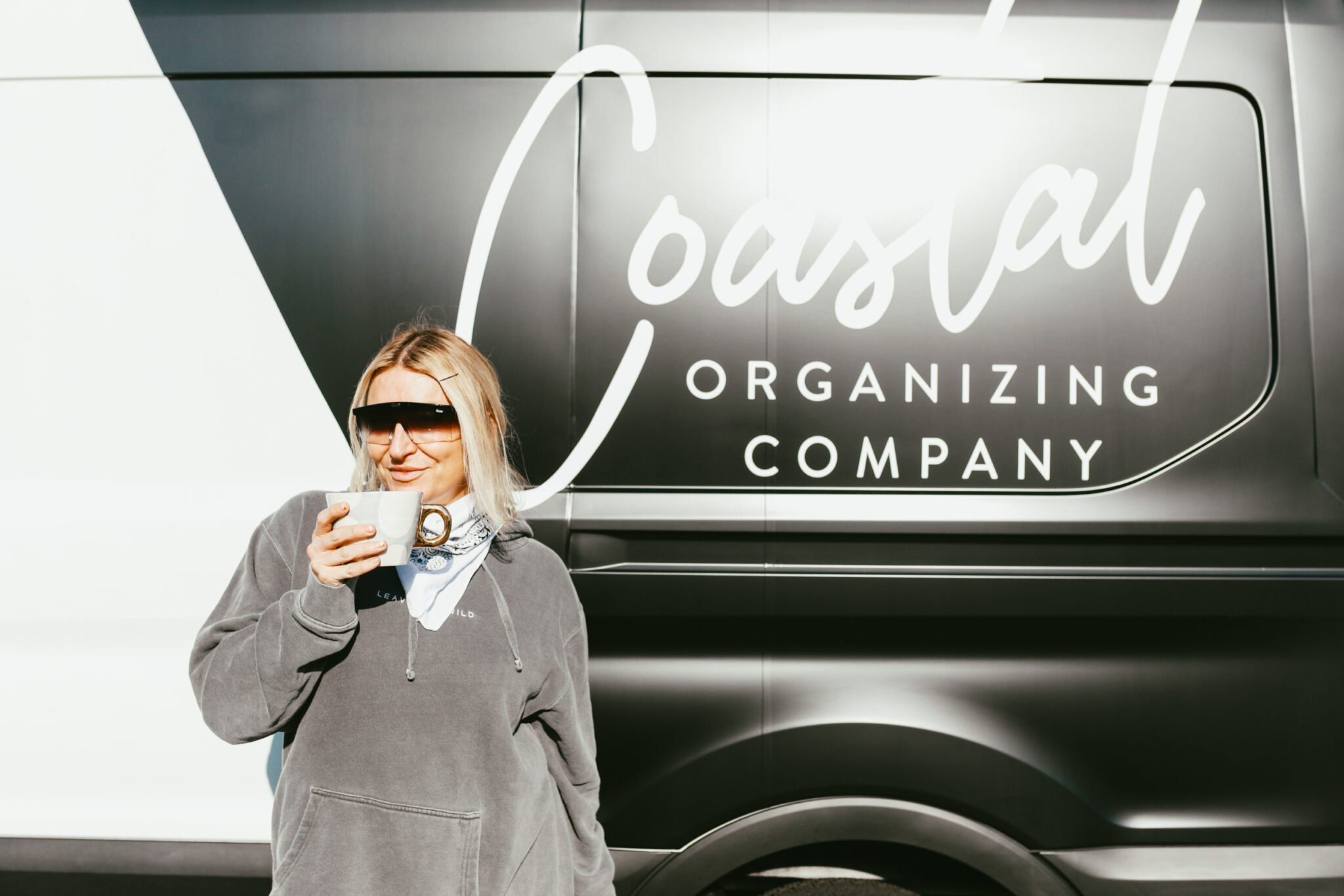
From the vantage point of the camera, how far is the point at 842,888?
185 cm

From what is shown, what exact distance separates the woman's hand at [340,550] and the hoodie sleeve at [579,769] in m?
0.38

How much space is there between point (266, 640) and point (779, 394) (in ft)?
3.09

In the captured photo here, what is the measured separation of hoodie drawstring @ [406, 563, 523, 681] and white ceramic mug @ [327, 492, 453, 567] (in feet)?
0.51

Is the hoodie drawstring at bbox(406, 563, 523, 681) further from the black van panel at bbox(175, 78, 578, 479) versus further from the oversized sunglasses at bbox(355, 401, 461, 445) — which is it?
the black van panel at bbox(175, 78, 578, 479)

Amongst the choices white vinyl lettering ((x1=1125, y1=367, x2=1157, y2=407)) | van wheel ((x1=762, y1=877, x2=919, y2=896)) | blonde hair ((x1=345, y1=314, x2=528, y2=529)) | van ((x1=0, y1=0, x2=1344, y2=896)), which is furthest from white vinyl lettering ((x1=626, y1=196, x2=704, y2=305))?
van wheel ((x1=762, y1=877, x2=919, y2=896))

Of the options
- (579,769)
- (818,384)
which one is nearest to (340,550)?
(579,769)

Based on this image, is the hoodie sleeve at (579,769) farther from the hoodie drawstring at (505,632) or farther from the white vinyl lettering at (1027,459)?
the white vinyl lettering at (1027,459)

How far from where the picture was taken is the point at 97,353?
167 cm

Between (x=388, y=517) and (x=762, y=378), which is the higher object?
(x=762, y=378)

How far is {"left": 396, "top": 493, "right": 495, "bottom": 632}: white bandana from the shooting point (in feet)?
3.96

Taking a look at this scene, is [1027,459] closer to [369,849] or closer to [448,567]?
[448,567]

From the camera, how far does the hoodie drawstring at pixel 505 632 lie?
118 cm

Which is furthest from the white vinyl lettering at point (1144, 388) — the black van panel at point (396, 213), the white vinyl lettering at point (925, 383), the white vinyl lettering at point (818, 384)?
the black van panel at point (396, 213)

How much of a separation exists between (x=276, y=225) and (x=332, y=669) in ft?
3.05
